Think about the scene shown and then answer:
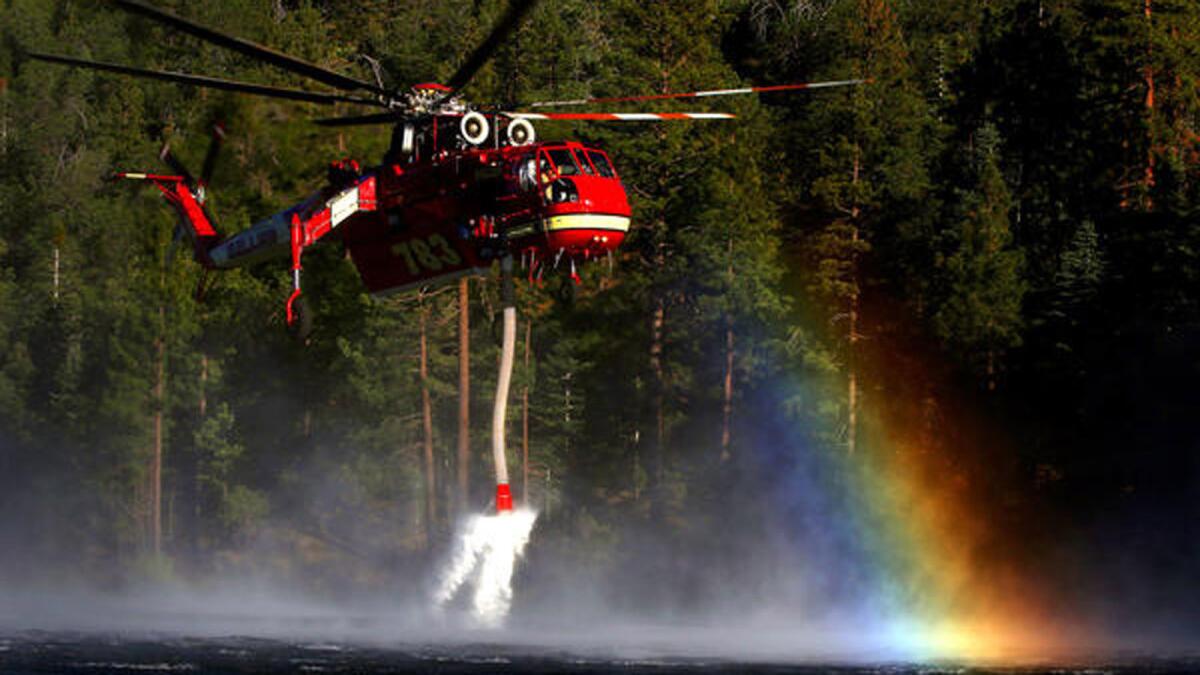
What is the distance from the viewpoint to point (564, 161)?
1529 inches

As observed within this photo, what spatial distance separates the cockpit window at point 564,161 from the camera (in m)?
38.8

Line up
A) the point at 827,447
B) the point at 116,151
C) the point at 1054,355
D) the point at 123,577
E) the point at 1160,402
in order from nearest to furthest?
1. the point at 1160,402
2. the point at 1054,355
3. the point at 827,447
4. the point at 123,577
5. the point at 116,151

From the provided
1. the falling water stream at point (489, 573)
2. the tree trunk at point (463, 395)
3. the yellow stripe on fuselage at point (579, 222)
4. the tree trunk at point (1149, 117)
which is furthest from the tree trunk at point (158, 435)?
the yellow stripe on fuselage at point (579, 222)

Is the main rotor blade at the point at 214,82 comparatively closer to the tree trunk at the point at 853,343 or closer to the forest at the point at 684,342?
the forest at the point at 684,342

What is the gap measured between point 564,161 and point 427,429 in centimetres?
4095

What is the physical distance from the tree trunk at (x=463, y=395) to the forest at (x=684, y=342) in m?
0.22

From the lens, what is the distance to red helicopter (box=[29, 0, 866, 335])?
38594mm

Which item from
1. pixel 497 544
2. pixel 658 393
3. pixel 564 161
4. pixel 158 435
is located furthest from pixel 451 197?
pixel 158 435

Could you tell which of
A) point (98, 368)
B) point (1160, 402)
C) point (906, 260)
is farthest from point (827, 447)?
point (98, 368)

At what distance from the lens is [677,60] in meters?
76.4

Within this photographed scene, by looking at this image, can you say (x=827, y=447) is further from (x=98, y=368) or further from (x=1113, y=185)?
(x=98, y=368)

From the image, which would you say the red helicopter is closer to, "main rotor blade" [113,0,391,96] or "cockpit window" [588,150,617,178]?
"cockpit window" [588,150,617,178]

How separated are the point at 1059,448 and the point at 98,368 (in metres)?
41.6

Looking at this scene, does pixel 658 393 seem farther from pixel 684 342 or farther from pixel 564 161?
pixel 564 161
